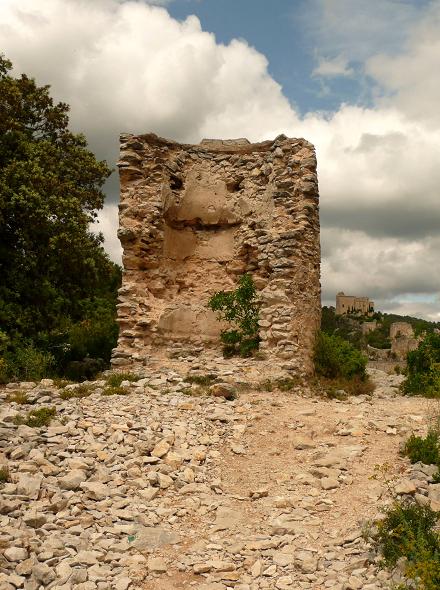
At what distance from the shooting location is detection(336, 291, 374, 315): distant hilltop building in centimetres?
7406

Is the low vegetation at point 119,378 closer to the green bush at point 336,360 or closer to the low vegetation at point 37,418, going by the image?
the low vegetation at point 37,418

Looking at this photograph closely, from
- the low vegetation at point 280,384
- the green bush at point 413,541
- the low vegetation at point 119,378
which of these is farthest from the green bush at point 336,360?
the green bush at point 413,541

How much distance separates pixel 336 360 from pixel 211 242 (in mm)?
3589

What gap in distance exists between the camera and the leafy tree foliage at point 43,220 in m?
11.8

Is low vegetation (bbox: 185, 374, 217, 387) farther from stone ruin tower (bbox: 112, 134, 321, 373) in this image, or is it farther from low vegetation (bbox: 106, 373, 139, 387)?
stone ruin tower (bbox: 112, 134, 321, 373)

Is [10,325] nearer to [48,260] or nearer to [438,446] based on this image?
[48,260]

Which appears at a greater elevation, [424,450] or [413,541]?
[424,450]

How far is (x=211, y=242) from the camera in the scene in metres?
11.8

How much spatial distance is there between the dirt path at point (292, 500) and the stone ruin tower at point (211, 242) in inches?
93.4

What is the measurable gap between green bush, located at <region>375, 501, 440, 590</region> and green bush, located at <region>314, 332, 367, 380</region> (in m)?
5.50

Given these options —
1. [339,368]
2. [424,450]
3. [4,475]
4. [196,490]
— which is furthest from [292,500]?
[339,368]

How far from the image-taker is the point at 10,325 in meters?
11.7

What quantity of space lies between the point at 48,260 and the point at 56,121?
143 inches

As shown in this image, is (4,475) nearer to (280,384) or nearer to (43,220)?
(280,384)
